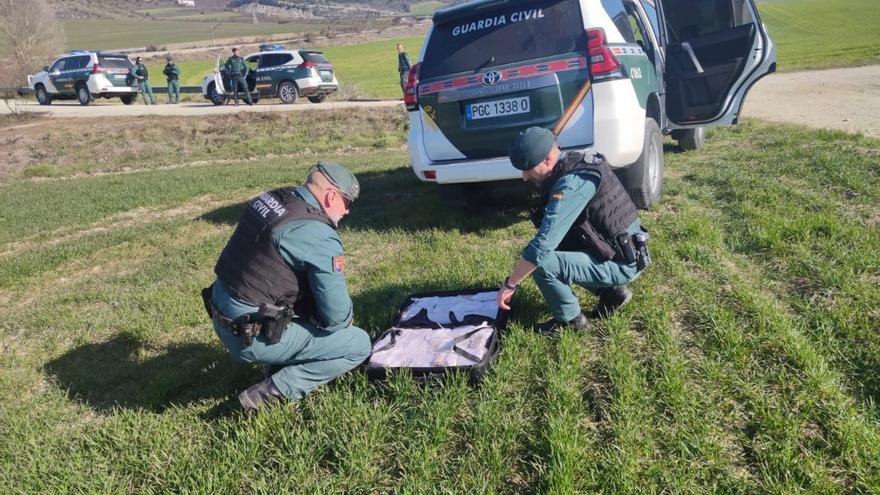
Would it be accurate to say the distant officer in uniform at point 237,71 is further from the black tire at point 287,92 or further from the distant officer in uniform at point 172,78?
the distant officer in uniform at point 172,78

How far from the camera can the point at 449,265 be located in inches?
180

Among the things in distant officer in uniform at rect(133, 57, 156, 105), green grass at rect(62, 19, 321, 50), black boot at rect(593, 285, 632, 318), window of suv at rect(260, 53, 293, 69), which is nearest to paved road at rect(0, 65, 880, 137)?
distant officer in uniform at rect(133, 57, 156, 105)

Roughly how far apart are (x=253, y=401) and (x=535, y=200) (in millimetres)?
4163

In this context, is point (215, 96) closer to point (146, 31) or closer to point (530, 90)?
point (530, 90)

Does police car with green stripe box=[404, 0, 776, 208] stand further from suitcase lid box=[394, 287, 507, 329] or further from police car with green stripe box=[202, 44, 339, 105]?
police car with green stripe box=[202, 44, 339, 105]

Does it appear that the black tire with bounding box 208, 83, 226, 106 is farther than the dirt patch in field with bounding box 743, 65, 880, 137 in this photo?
Yes

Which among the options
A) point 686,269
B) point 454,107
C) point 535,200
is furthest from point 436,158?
point 686,269

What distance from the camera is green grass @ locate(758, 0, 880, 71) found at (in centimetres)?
2467

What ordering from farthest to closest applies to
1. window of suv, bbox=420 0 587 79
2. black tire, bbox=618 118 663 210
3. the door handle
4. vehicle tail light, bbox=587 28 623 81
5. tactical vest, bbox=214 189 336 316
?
the door handle → black tire, bbox=618 118 663 210 → window of suv, bbox=420 0 587 79 → vehicle tail light, bbox=587 28 623 81 → tactical vest, bbox=214 189 336 316

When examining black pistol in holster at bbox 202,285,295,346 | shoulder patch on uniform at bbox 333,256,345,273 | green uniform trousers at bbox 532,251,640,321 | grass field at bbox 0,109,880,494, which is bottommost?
grass field at bbox 0,109,880,494

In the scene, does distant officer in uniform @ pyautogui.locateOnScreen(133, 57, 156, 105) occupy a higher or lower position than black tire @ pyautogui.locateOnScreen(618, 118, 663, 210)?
higher

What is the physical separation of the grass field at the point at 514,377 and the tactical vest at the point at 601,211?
1.53 feet

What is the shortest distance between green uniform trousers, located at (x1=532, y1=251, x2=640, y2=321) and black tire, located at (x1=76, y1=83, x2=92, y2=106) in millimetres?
24824

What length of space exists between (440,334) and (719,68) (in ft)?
18.4
